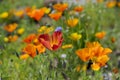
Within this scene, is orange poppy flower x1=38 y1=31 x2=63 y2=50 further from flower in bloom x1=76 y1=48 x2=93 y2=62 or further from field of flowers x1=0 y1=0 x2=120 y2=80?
flower in bloom x1=76 y1=48 x2=93 y2=62

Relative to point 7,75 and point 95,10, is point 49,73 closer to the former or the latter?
point 7,75

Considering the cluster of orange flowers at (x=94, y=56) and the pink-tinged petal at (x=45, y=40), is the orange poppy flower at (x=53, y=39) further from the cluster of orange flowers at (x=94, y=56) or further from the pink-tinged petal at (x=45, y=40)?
the cluster of orange flowers at (x=94, y=56)

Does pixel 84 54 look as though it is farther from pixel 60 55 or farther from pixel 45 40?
pixel 60 55

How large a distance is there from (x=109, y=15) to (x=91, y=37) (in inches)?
67.5

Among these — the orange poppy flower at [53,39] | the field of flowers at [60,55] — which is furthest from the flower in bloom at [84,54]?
the orange poppy flower at [53,39]

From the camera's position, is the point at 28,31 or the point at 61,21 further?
the point at 28,31

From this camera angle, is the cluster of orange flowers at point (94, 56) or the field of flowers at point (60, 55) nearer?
the cluster of orange flowers at point (94, 56)

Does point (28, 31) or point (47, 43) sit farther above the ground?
point (47, 43)

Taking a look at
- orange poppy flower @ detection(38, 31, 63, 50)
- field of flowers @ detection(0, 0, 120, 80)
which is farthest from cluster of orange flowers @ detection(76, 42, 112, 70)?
orange poppy flower @ detection(38, 31, 63, 50)

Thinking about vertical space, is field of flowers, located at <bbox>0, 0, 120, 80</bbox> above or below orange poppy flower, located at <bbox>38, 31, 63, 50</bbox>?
below

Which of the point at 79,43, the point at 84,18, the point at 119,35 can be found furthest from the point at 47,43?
the point at 119,35

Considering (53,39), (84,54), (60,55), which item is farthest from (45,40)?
(60,55)

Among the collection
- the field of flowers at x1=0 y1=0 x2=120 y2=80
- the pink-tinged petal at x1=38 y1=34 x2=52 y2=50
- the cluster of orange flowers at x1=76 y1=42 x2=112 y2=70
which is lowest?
the field of flowers at x1=0 y1=0 x2=120 y2=80

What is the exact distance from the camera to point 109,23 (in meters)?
5.91
